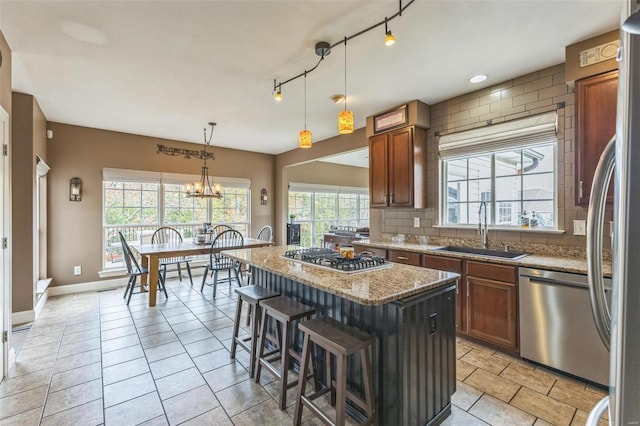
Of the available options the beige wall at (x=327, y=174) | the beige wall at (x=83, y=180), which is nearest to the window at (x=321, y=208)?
the beige wall at (x=327, y=174)

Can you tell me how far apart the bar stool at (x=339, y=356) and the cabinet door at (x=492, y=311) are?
1.60 m

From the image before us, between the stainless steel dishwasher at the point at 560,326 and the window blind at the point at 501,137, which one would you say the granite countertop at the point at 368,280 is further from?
the window blind at the point at 501,137

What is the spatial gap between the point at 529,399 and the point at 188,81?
393 cm

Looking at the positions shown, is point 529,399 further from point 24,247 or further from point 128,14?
point 24,247

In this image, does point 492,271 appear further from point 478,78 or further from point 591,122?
point 478,78

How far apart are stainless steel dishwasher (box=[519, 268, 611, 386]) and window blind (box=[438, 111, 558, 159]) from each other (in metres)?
1.32

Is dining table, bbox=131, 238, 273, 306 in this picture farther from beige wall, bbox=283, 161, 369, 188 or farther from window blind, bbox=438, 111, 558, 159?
window blind, bbox=438, 111, 558, 159

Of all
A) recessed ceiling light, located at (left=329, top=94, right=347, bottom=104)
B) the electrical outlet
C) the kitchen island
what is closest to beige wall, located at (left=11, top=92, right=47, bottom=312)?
the kitchen island

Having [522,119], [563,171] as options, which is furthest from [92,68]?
[563,171]

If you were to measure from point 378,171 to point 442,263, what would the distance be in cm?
152

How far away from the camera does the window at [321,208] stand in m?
7.48

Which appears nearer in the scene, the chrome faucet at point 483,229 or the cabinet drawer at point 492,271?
the cabinet drawer at point 492,271

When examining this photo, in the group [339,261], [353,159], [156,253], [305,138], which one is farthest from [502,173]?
[353,159]

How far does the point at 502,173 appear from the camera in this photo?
331 centimetres
